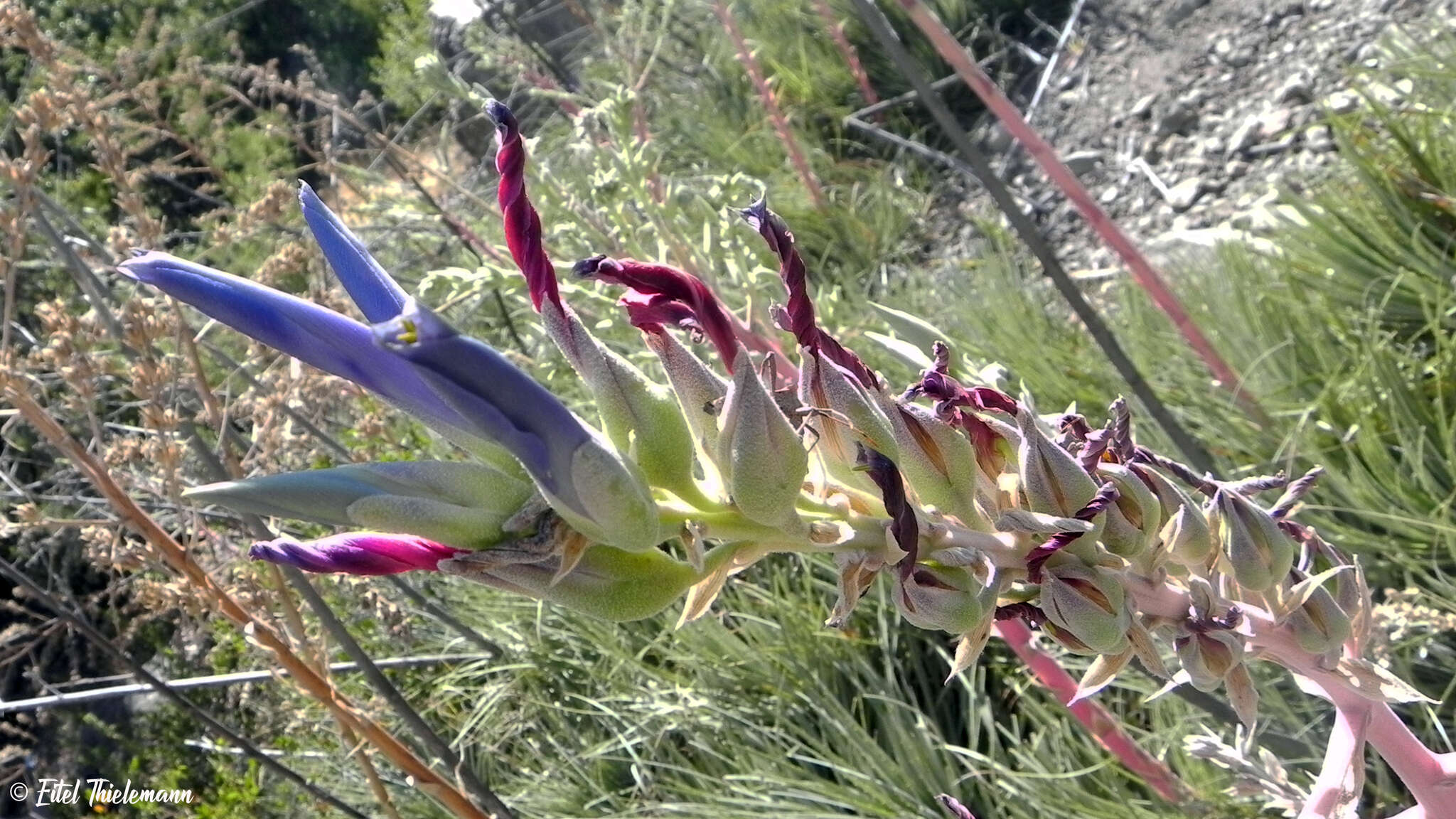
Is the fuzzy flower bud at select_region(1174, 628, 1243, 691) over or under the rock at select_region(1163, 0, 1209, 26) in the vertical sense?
under

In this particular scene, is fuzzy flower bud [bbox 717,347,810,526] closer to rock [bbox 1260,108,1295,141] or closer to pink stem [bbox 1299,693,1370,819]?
pink stem [bbox 1299,693,1370,819]

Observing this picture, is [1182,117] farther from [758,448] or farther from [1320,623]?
[758,448]

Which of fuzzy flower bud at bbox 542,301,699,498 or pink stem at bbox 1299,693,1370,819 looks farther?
pink stem at bbox 1299,693,1370,819

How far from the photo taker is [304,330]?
590 millimetres

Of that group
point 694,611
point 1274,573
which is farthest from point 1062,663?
point 694,611

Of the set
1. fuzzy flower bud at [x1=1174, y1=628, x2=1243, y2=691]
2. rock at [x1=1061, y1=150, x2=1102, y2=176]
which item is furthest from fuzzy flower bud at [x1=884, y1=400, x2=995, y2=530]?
rock at [x1=1061, y1=150, x2=1102, y2=176]

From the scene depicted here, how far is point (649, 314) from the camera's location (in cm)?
74

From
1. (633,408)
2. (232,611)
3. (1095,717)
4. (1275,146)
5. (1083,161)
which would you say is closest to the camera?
(633,408)

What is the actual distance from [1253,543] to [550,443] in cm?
53

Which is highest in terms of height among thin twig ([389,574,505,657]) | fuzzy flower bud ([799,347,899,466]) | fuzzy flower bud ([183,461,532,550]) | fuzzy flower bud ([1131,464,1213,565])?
fuzzy flower bud ([183,461,532,550])

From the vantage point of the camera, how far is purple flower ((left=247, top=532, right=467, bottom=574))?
1.92 ft

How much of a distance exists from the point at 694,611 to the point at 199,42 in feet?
33.9

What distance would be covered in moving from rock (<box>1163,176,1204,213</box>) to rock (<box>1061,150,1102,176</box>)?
0.44 m

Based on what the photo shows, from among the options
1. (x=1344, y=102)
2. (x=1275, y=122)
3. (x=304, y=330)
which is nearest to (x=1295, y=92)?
(x=1275, y=122)
